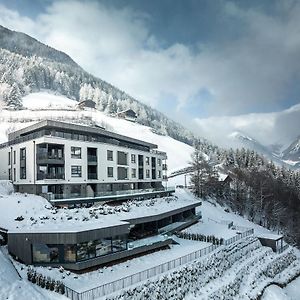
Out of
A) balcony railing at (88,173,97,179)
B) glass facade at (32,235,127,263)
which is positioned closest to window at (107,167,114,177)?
balcony railing at (88,173,97,179)

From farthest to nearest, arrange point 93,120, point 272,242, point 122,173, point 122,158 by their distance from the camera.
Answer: point 93,120 → point 122,158 → point 122,173 → point 272,242

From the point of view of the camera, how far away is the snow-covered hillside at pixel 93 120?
4507 inches

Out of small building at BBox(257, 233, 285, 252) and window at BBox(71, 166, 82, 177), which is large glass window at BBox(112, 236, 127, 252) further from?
small building at BBox(257, 233, 285, 252)

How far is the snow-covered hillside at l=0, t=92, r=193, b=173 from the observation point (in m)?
114

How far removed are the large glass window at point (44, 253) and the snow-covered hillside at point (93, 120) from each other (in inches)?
3311

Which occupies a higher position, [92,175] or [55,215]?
[92,175]

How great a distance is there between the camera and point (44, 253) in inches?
903

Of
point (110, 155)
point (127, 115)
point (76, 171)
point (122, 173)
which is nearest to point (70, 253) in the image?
point (76, 171)

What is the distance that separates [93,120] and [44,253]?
354 feet

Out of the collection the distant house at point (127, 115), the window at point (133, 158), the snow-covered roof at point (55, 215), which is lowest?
the snow-covered roof at point (55, 215)

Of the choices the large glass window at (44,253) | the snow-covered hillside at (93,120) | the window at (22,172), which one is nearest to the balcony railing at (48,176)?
the window at (22,172)

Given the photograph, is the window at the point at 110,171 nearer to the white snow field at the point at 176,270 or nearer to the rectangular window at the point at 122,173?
the rectangular window at the point at 122,173

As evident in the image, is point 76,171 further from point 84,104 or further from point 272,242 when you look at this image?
point 84,104

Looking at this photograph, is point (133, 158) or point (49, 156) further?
point (133, 158)
